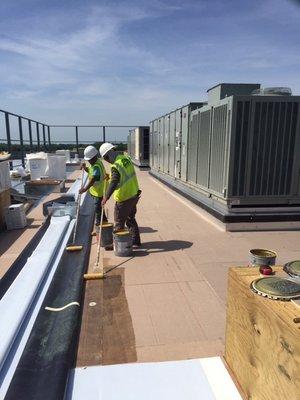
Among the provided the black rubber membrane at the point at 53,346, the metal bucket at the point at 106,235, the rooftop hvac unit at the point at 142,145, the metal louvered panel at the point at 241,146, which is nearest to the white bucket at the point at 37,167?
the metal bucket at the point at 106,235

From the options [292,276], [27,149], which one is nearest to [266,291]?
[292,276]

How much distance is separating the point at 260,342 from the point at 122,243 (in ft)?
11.1

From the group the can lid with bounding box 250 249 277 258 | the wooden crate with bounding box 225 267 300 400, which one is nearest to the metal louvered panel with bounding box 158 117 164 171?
the can lid with bounding box 250 249 277 258

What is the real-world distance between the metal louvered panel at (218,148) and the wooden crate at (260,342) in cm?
455

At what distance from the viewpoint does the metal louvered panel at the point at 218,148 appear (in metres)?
6.96

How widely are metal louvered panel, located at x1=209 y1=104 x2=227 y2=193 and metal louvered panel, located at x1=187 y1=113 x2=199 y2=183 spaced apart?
1419 mm

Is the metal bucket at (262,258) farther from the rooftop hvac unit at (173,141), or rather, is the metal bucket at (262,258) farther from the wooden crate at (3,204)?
the rooftop hvac unit at (173,141)

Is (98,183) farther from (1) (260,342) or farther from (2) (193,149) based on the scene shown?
(1) (260,342)

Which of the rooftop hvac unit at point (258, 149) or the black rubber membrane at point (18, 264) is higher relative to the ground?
the rooftop hvac unit at point (258, 149)

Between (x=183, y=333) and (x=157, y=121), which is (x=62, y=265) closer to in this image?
(x=183, y=333)

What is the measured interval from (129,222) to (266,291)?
3857mm

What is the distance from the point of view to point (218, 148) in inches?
286

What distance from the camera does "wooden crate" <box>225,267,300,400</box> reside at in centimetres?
192

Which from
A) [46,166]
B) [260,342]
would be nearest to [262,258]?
[260,342]
